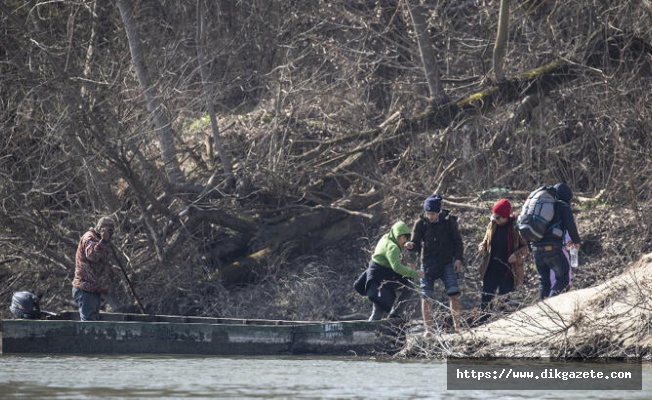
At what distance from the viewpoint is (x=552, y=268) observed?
1438 cm

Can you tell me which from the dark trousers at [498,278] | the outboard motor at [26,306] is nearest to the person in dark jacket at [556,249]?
the dark trousers at [498,278]

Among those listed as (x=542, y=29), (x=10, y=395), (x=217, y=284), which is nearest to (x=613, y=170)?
(x=542, y=29)

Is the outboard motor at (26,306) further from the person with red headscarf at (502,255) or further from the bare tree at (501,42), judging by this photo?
the bare tree at (501,42)

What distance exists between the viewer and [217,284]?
18.6m

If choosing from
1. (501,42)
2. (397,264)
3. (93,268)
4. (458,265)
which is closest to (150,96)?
(93,268)

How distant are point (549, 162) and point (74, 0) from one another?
8.22 meters

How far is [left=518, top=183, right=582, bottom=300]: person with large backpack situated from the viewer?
14219 mm

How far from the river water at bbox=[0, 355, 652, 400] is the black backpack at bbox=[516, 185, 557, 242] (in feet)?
6.86

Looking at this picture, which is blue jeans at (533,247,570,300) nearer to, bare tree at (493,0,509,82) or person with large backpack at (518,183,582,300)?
person with large backpack at (518,183,582,300)

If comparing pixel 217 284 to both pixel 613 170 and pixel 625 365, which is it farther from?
pixel 625 365

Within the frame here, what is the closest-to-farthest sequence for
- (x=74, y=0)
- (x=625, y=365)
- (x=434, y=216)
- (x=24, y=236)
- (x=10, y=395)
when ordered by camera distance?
(x=10, y=395) < (x=625, y=365) < (x=434, y=216) < (x=24, y=236) < (x=74, y=0)

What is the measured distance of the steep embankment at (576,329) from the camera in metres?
12.6

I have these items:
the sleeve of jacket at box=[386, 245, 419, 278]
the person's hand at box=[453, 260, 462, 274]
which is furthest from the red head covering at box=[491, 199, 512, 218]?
the sleeve of jacket at box=[386, 245, 419, 278]

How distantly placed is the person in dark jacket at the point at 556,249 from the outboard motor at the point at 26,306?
648 centimetres
